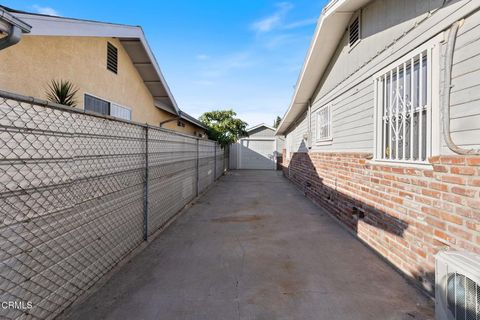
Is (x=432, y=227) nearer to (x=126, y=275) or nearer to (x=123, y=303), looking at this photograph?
(x=123, y=303)

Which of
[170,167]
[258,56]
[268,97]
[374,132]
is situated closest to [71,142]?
[170,167]

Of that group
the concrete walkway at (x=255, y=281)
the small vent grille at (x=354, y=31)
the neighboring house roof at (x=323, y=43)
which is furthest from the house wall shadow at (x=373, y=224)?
the neighboring house roof at (x=323, y=43)

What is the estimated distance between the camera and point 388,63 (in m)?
3.92

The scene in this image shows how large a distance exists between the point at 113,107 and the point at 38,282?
5593 millimetres

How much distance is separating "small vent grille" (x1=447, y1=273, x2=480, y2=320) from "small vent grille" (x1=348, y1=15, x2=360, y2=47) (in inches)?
184

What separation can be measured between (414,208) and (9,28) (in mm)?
5226

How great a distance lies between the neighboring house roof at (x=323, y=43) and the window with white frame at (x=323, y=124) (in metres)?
1.01

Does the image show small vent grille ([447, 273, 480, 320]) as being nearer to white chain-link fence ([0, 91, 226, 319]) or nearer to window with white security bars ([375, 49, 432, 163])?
window with white security bars ([375, 49, 432, 163])

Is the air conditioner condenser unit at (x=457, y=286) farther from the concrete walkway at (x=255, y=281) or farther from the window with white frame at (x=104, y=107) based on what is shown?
the window with white frame at (x=104, y=107)

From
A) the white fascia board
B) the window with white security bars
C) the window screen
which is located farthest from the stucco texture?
the window with white security bars

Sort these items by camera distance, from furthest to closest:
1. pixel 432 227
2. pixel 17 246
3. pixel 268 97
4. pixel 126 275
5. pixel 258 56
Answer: pixel 268 97, pixel 258 56, pixel 126 275, pixel 432 227, pixel 17 246

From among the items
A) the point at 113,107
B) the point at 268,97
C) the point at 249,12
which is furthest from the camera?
the point at 268,97

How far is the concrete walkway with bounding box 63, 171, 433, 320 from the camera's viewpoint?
254 centimetres

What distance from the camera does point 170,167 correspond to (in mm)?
5781
